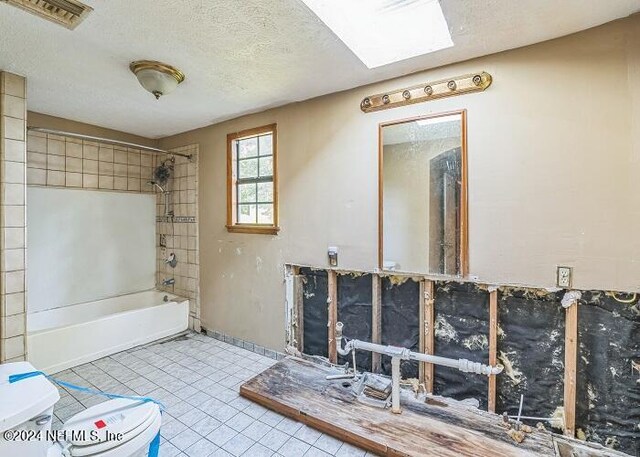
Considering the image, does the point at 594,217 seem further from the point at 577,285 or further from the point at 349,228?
the point at 349,228

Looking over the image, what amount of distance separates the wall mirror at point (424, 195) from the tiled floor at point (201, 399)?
4.17ft

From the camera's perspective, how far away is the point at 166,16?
1.53m

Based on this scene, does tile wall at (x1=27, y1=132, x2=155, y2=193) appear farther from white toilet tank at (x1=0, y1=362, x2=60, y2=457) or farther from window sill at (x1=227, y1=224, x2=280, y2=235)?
white toilet tank at (x1=0, y1=362, x2=60, y2=457)

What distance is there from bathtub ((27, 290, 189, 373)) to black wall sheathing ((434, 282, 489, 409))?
9.33 ft

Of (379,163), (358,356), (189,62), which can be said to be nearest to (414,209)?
(379,163)

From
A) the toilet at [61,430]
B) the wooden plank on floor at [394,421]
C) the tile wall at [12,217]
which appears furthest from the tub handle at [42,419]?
the tile wall at [12,217]

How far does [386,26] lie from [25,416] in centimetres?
265

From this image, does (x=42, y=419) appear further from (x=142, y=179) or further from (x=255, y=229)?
(x=142, y=179)

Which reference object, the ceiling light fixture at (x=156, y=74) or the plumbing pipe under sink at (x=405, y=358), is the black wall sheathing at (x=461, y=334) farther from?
the ceiling light fixture at (x=156, y=74)

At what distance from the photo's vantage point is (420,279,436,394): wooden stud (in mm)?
2104

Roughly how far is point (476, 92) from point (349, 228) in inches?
49.8

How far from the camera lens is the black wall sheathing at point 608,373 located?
158cm

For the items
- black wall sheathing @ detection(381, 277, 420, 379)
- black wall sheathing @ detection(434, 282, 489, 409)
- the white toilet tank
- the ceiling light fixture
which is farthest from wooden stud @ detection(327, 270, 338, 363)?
the ceiling light fixture

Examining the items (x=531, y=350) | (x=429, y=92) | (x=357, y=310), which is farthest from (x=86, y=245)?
(x=531, y=350)
